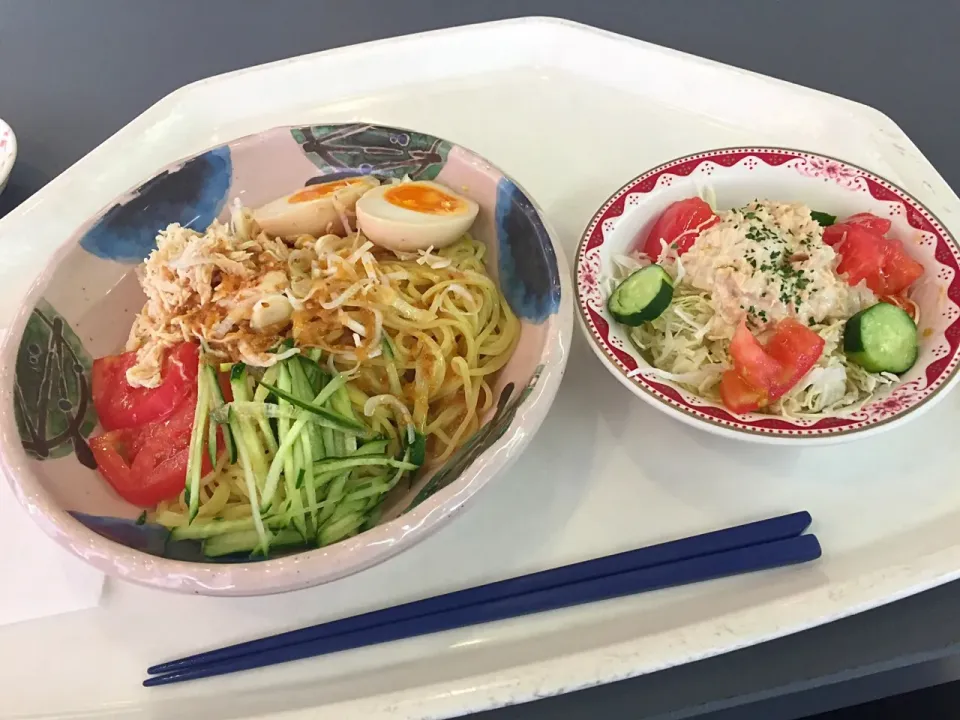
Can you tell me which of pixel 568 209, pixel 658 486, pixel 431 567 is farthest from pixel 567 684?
pixel 568 209

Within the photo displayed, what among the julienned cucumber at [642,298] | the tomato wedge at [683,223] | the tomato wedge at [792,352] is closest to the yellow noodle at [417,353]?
the julienned cucumber at [642,298]

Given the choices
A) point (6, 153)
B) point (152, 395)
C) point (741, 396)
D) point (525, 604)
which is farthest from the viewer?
point (6, 153)

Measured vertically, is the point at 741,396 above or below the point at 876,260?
below

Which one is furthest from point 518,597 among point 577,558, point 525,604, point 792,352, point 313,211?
point 313,211

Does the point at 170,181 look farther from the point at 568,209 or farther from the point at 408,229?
the point at 568,209

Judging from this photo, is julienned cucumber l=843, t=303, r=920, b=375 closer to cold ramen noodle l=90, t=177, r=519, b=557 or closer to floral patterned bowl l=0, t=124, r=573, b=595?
floral patterned bowl l=0, t=124, r=573, b=595

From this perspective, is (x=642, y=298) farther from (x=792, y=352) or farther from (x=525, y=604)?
(x=525, y=604)

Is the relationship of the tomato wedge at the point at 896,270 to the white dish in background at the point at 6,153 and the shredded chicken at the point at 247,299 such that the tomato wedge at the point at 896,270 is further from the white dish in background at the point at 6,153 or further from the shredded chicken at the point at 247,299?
the white dish in background at the point at 6,153
